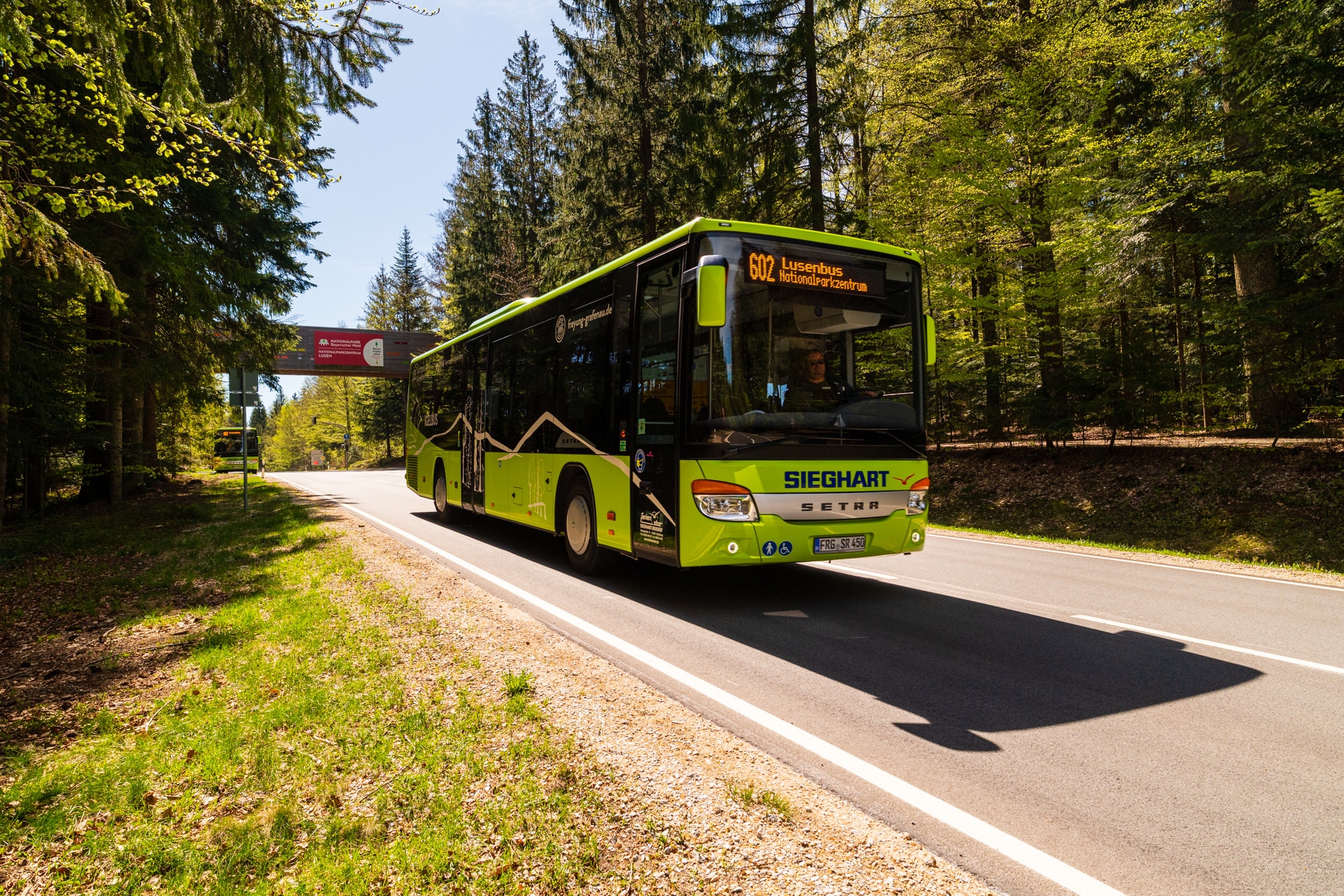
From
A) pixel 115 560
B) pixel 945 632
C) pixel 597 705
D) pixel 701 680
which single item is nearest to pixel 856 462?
pixel 945 632

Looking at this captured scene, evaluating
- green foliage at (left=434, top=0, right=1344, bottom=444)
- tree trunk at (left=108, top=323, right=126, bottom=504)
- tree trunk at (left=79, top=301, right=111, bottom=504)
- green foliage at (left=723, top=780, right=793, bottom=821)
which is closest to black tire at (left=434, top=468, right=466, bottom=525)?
tree trunk at (left=79, top=301, right=111, bottom=504)

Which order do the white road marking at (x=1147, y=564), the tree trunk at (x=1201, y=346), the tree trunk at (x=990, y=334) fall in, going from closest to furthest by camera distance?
the white road marking at (x=1147, y=564)
the tree trunk at (x=1201, y=346)
the tree trunk at (x=990, y=334)

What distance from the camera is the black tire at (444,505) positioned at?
45.9ft

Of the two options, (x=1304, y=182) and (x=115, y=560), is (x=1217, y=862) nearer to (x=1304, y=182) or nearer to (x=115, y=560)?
(x=115, y=560)

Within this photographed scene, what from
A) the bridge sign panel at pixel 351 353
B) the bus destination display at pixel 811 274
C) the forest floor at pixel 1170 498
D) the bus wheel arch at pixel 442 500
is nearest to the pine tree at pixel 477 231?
the bridge sign panel at pixel 351 353

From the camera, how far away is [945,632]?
5.66m

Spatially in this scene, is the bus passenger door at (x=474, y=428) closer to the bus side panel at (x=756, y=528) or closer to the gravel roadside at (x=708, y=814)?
the bus side panel at (x=756, y=528)

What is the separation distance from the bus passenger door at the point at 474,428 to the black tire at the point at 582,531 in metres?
3.37

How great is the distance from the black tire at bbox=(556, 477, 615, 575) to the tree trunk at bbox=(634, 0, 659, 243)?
14.8m

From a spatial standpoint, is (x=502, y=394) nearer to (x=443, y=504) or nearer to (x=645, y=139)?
(x=443, y=504)

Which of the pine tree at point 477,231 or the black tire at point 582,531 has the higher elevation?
the pine tree at point 477,231

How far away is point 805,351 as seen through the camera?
20.7 feet

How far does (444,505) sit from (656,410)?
8.87 metres

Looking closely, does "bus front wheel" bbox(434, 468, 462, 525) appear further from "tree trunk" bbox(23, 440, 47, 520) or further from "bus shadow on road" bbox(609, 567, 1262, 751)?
"bus shadow on road" bbox(609, 567, 1262, 751)
